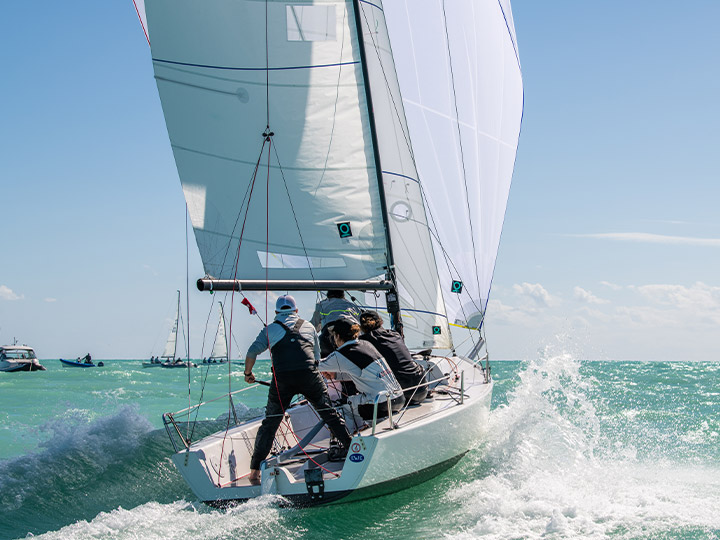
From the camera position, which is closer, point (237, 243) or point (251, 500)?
point (251, 500)

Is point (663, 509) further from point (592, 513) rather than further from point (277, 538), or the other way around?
point (277, 538)

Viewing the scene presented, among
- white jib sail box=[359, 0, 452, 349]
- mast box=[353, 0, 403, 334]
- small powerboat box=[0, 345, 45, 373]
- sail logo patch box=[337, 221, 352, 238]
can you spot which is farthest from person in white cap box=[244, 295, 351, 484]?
small powerboat box=[0, 345, 45, 373]

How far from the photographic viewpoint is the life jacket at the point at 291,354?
538cm

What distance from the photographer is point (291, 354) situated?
5383mm

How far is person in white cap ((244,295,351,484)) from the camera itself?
17.7 ft

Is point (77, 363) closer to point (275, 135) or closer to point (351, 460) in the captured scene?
point (275, 135)

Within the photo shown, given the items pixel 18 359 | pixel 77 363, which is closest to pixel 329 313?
pixel 18 359

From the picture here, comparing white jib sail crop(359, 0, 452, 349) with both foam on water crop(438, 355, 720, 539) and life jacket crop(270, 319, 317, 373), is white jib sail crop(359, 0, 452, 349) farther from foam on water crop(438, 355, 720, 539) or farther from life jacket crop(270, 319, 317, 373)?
life jacket crop(270, 319, 317, 373)

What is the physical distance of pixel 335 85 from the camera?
7641 mm

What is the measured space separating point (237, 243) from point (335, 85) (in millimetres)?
2147

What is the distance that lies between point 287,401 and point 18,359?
4202 cm

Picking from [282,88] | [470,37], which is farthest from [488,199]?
[282,88]

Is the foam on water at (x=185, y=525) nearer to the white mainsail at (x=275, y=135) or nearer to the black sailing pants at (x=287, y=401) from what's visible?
the black sailing pants at (x=287, y=401)

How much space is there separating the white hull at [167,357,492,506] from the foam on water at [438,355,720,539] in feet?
1.46
